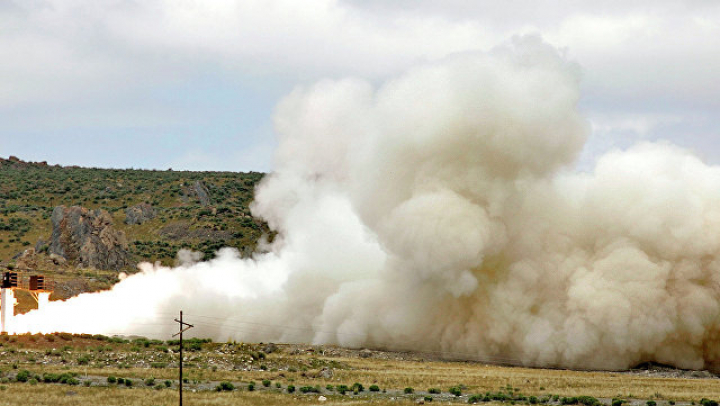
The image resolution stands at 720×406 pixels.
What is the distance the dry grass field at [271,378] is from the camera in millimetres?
53531

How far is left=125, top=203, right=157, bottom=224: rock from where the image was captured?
148 metres

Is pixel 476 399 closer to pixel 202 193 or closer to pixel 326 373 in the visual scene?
pixel 326 373

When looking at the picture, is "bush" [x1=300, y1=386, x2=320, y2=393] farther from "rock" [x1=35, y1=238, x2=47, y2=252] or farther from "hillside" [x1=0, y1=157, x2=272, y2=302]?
"rock" [x1=35, y1=238, x2=47, y2=252]

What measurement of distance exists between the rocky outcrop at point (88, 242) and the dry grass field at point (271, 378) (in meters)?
42.0

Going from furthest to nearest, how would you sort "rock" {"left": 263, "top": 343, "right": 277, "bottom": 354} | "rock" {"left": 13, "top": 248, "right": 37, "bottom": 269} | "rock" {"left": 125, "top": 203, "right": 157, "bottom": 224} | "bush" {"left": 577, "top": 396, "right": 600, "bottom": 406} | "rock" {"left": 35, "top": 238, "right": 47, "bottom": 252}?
1. "rock" {"left": 125, "top": 203, "right": 157, "bottom": 224}
2. "rock" {"left": 35, "top": 238, "right": 47, "bottom": 252}
3. "rock" {"left": 13, "top": 248, "right": 37, "bottom": 269}
4. "rock" {"left": 263, "top": 343, "right": 277, "bottom": 354}
5. "bush" {"left": 577, "top": 396, "right": 600, "bottom": 406}

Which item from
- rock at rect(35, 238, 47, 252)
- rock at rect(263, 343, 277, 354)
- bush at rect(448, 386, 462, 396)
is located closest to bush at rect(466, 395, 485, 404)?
bush at rect(448, 386, 462, 396)

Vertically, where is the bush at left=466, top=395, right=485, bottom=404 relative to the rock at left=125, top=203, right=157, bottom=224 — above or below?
below

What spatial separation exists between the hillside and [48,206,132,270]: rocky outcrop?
171 cm

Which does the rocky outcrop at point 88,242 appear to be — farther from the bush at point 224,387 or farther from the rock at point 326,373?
the bush at point 224,387

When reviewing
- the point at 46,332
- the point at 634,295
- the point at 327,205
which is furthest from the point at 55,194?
the point at 634,295

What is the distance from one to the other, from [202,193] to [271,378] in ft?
341

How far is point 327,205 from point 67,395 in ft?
181

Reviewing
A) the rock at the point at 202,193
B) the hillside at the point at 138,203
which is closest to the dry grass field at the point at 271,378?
the hillside at the point at 138,203

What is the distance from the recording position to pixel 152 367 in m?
66.0
